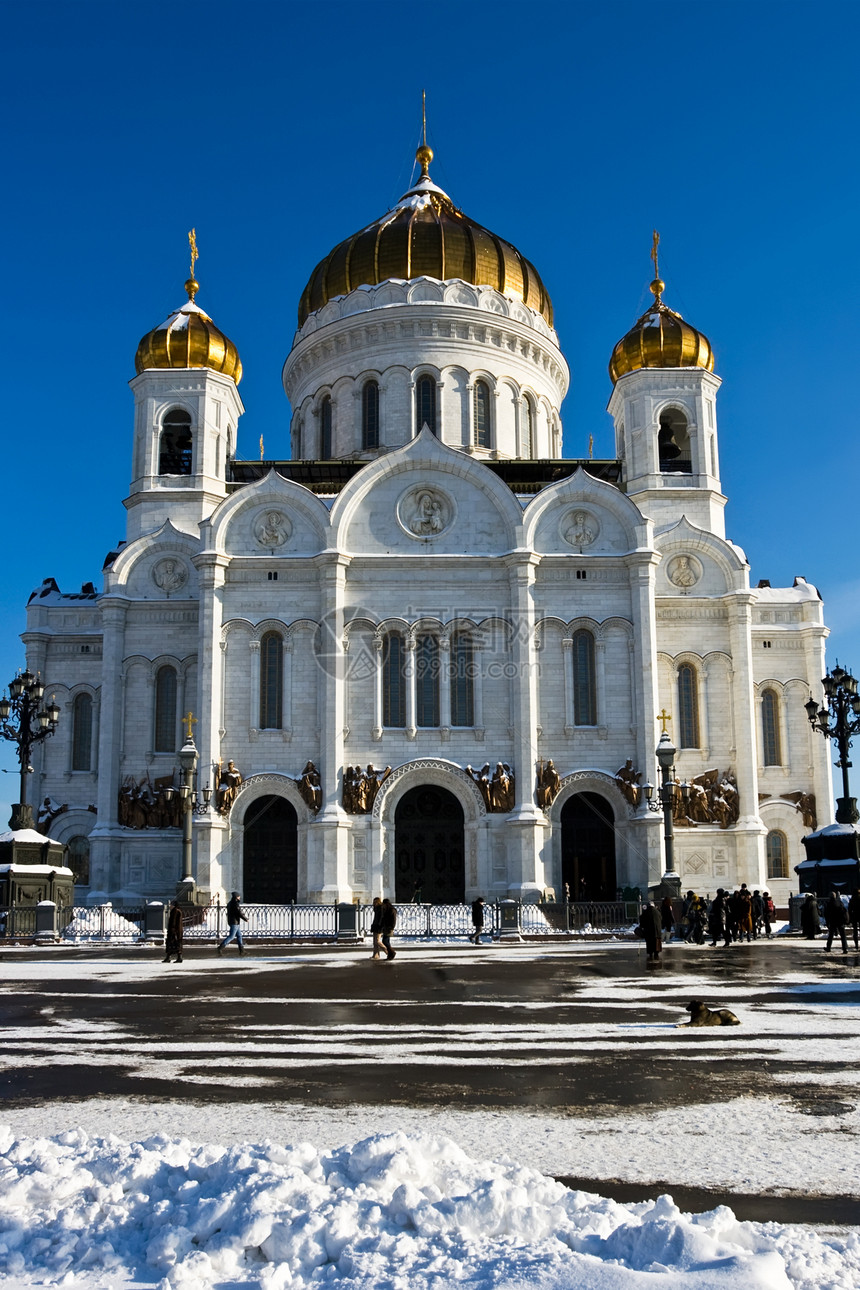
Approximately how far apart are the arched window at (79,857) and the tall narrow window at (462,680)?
12664 millimetres

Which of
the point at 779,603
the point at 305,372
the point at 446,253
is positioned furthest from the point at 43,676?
the point at 779,603

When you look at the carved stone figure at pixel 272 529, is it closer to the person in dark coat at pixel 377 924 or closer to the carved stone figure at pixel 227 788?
the carved stone figure at pixel 227 788

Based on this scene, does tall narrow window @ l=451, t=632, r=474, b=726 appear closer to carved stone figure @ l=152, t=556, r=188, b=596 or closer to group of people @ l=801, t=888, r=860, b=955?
carved stone figure @ l=152, t=556, r=188, b=596

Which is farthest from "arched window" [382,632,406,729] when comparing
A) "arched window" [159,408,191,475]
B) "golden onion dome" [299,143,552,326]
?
"golden onion dome" [299,143,552,326]

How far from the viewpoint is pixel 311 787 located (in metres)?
35.7

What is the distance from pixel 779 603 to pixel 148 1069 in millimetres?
34416

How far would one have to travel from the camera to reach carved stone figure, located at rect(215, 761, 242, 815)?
117ft

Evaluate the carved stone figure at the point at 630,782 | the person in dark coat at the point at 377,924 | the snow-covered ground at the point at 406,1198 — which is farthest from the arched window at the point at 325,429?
the snow-covered ground at the point at 406,1198

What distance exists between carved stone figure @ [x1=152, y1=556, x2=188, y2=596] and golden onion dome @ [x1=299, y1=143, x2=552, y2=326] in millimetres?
A: 12588

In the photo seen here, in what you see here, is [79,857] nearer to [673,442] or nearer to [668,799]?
[668,799]

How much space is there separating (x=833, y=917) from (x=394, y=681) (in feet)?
55.6

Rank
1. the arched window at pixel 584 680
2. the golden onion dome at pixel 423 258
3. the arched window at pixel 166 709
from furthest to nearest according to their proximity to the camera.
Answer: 1. the golden onion dome at pixel 423 258
2. the arched window at pixel 166 709
3. the arched window at pixel 584 680

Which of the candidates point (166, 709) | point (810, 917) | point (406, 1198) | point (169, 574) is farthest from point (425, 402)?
point (406, 1198)

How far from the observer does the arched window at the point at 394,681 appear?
3669cm
